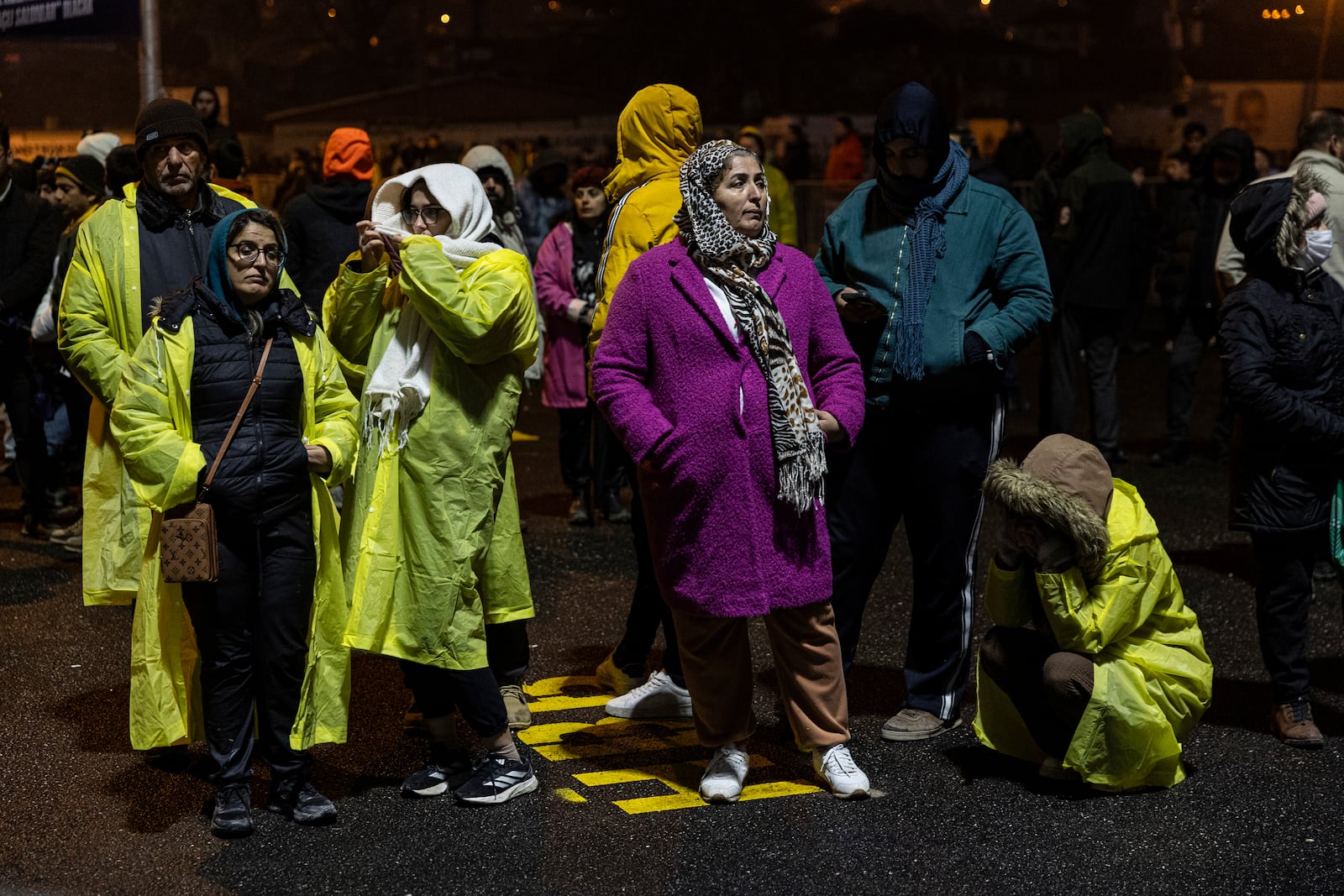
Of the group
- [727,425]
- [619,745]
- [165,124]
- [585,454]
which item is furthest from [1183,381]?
[165,124]

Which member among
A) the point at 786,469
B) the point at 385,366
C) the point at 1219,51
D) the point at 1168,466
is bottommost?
the point at 1168,466

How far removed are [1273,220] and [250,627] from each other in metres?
3.74

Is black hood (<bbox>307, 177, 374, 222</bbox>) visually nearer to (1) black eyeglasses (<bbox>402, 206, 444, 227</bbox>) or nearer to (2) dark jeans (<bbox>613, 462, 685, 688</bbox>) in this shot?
(2) dark jeans (<bbox>613, 462, 685, 688</bbox>)

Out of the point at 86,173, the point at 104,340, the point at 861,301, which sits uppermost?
the point at 86,173

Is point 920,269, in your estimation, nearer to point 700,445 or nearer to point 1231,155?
point 700,445

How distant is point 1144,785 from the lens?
500 cm

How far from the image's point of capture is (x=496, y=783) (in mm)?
4828

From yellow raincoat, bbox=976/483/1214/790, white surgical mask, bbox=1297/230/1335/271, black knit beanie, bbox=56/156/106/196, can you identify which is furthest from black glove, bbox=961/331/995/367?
black knit beanie, bbox=56/156/106/196

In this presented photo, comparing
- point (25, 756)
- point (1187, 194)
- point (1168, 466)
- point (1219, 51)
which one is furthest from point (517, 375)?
point (1219, 51)

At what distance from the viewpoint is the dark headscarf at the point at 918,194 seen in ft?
17.1

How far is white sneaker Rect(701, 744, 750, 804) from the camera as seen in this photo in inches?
190

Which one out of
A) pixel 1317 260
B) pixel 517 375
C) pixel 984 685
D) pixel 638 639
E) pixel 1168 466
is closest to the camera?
pixel 517 375

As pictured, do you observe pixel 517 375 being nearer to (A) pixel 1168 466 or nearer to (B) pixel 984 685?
(B) pixel 984 685

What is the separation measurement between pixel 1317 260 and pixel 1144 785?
6.58ft
